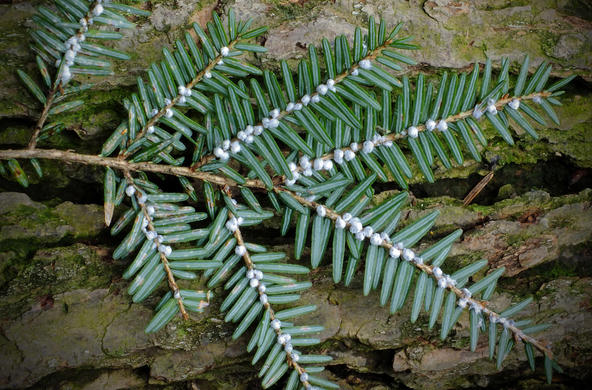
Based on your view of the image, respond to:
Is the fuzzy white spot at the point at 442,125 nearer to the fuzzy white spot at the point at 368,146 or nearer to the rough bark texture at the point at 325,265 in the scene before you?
the fuzzy white spot at the point at 368,146

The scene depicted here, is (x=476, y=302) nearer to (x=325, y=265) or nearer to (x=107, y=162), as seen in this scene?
(x=325, y=265)

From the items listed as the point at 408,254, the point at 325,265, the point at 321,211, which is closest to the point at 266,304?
the point at 325,265

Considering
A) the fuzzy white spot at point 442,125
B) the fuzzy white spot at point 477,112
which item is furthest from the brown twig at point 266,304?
the fuzzy white spot at point 477,112

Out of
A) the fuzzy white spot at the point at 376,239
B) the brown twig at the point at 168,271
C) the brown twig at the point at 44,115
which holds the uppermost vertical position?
the brown twig at the point at 44,115

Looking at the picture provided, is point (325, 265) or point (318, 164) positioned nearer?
point (318, 164)

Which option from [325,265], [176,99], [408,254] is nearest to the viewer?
[408,254]

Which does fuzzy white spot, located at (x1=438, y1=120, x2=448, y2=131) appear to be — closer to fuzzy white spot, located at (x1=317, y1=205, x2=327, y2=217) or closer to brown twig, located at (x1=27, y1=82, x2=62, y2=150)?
fuzzy white spot, located at (x1=317, y1=205, x2=327, y2=217)

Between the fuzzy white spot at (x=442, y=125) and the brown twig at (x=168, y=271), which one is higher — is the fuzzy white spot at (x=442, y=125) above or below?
above

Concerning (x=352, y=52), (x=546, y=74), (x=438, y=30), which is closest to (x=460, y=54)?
(x=438, y=30)
